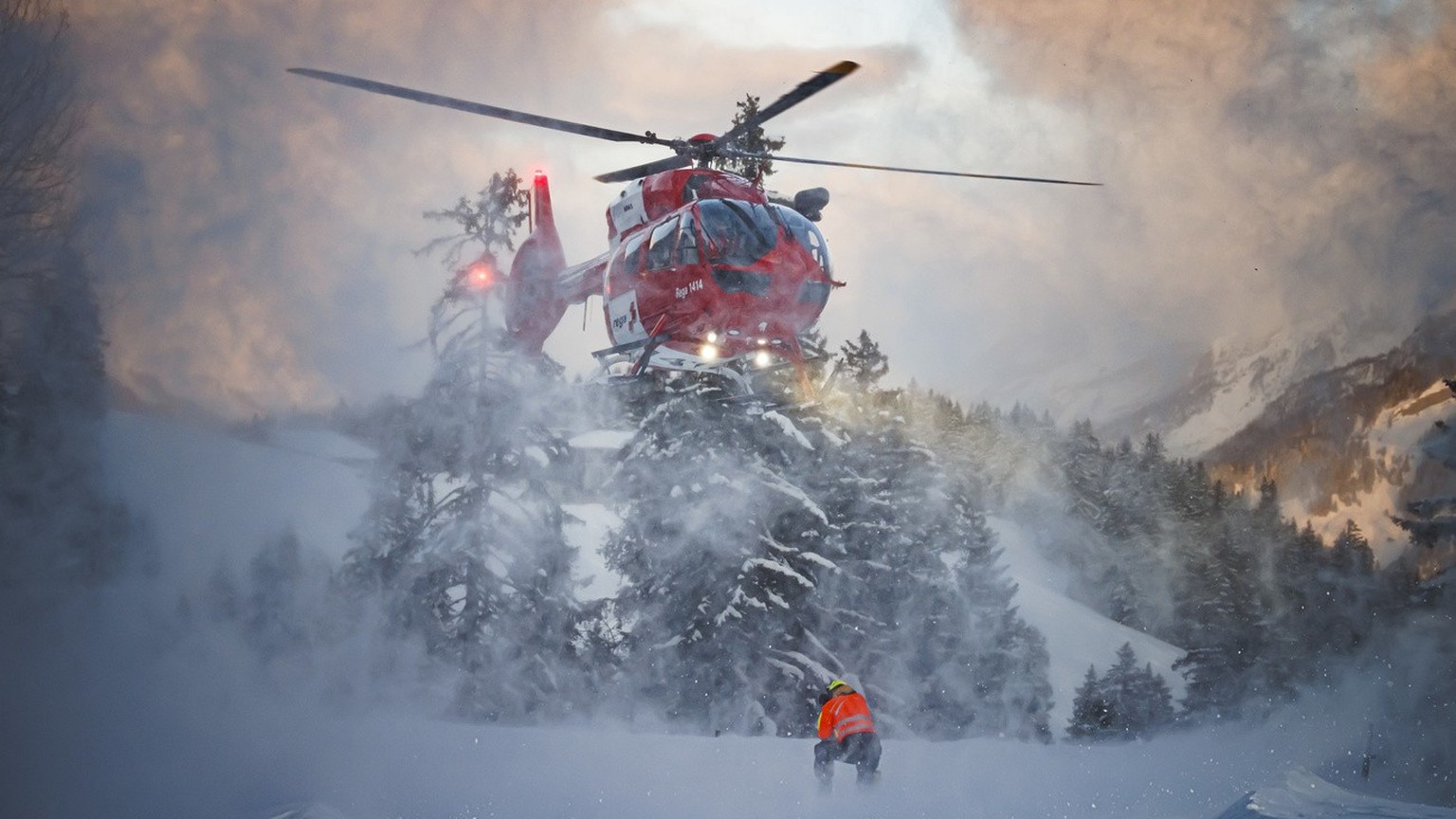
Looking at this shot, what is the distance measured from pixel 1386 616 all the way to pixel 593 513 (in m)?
36.9

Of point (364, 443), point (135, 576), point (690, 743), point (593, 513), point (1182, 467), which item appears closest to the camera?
point (690, 743)

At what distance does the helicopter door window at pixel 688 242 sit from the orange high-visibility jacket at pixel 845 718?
6.35 metres

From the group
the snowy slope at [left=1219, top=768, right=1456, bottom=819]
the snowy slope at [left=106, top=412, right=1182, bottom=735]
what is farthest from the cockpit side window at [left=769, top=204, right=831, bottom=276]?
the snowy slope at [left=106, top=412, right=1182, bottom=735]

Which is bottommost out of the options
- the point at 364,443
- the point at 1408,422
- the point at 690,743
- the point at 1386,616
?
the point at 690,743

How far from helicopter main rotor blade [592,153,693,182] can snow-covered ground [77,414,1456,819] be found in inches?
300

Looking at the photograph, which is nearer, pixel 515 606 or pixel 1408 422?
pixel 515 606

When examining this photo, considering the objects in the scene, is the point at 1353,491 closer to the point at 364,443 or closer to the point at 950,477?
the point at 950,477

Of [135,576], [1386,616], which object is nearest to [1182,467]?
[1386,616]

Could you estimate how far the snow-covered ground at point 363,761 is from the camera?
1234 centimetres

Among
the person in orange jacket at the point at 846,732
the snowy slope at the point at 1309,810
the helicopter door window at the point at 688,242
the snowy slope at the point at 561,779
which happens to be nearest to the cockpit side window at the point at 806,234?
the helicopter door window at the point at 688,242

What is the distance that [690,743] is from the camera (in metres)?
15.1

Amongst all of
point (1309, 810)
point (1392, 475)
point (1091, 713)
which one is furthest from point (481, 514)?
point (1392, 475)

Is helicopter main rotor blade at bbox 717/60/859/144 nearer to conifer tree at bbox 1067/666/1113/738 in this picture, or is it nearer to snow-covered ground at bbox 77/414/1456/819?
snow-covered ground at bbox 77/414/1456/819

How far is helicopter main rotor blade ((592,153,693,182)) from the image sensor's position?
16.8m
